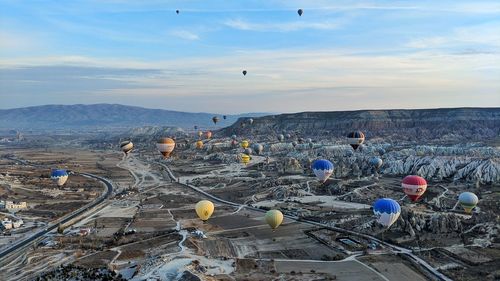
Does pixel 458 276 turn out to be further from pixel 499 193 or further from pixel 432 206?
pixel 499 193

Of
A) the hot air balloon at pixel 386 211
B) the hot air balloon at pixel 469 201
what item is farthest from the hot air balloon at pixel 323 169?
the hot air balloon at pixel 386 211

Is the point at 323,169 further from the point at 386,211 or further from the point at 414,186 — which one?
the point at 386,211

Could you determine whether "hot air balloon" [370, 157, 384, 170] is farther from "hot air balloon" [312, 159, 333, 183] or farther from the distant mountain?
the distant mountain

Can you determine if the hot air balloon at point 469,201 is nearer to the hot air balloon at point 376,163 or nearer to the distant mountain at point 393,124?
the hot air balloon at point 376,163

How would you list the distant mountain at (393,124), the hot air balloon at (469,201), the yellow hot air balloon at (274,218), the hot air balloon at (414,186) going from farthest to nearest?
the distant mountain at (393,124), the hot air balloon at (469,201), the hot air balloon at (414,186), the yellow hot air balloon at (274,218)

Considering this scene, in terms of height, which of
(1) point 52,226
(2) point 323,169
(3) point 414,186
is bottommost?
(1) point 52,226

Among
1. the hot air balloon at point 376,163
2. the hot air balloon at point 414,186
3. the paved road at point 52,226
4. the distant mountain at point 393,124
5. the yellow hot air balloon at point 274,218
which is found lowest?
the paved road at point 52,226

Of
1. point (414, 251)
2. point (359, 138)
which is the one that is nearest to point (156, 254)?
point (414, 251)

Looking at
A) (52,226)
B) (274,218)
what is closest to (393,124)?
(274,218)
